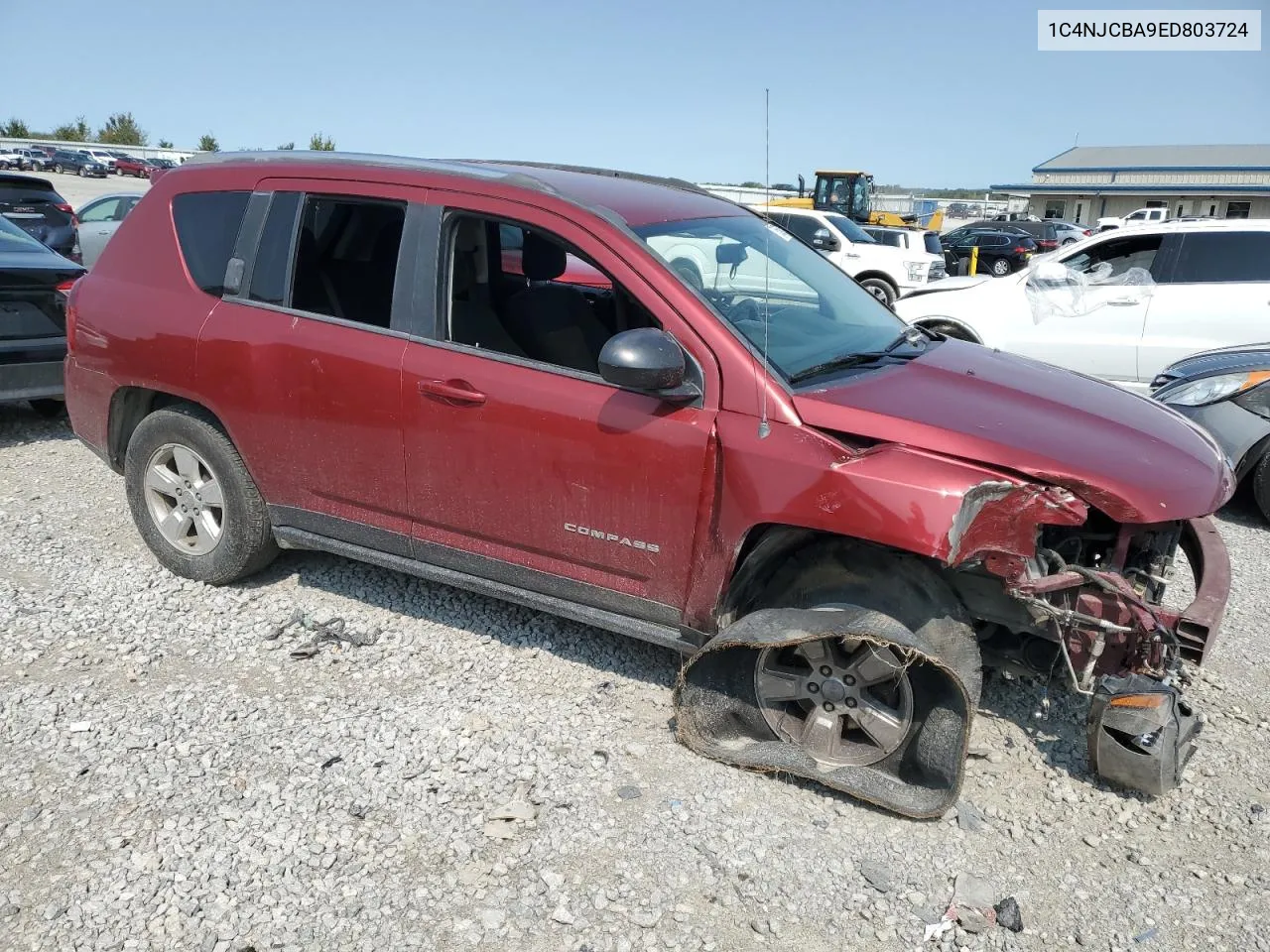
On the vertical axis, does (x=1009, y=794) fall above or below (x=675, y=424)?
below

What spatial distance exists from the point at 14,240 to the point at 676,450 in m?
6.54

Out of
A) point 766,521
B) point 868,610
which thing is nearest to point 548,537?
point 766,521

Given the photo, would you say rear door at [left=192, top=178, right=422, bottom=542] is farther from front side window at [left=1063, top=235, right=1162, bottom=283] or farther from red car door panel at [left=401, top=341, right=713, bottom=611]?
front side window at [left=1063, top=235, right=1162, bottom=283]

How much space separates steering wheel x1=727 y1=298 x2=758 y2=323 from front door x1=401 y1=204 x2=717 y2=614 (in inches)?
10.0

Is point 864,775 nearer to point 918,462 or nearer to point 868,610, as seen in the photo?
point 868,610

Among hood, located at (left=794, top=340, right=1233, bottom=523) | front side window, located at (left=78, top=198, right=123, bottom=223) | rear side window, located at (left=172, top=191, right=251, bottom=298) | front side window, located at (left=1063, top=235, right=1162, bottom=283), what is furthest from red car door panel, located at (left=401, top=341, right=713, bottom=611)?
front side window, located at (left=78, top=198, right=123, bottom=223)

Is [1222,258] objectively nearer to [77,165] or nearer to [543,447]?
[543,447]

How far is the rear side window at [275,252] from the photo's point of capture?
399cm

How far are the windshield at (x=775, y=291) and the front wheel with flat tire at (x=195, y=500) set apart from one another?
7.06 ft

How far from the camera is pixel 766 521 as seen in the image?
3088mm

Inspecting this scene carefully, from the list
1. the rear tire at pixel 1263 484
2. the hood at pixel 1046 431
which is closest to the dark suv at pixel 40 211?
the hood at pixel 1046 431

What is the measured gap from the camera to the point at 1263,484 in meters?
5.82

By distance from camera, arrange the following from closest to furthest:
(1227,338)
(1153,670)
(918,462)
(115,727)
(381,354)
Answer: (918,462)
(1153,670)
(115,727)
(381,354)
(1227,338)

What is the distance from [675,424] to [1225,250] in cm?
721
